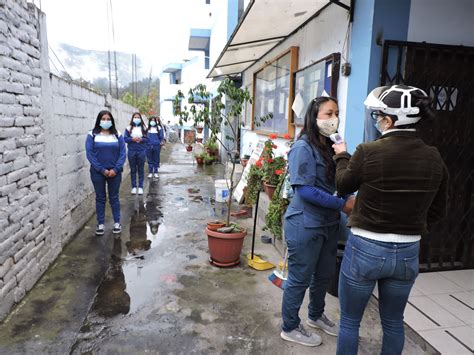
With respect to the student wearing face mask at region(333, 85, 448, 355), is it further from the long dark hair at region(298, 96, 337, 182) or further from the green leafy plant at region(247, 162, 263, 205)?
the green leafy plant at region(247, 162, 263, 205)

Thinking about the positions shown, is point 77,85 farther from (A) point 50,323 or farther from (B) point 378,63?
(B) point 378,63

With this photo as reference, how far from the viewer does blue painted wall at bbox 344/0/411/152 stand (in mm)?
3154

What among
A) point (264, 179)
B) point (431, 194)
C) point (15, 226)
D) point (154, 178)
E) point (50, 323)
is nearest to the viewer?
point (431, 194)

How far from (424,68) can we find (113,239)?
4.18m

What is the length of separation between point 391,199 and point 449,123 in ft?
7.35

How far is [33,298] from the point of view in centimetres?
323

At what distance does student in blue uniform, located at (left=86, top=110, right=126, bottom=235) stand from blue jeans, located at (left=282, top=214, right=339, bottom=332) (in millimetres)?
3148

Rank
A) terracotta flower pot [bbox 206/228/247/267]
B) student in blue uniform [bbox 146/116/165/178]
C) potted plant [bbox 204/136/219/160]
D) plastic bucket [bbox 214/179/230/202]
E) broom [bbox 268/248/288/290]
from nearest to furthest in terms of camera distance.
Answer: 1. broom [bbox 268/248/288/290]
2. terracotta flower pot [bbox 206/228/247/267]
3. plastic bucket [bbox 214/179/230/202]
4. student in blue uniform [bbox 146/116/165/178]
5. potted plant [bbox 204/136/219/160]

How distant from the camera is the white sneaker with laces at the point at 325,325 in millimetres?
2769

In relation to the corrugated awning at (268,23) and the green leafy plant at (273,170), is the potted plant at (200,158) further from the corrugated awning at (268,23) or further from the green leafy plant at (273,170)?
the green leafy plant at (273,170)

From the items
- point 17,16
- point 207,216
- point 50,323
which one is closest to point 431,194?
point 50,323

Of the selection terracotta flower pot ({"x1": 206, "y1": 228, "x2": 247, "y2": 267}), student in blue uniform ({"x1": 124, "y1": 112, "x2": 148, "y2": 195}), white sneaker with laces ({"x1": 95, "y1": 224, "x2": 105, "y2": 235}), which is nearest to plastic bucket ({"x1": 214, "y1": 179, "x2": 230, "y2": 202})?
student in blue uniform ({"x1": 124, "y1": 112, "x2": 148, "y2": 195})

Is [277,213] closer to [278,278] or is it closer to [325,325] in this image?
[278,278]

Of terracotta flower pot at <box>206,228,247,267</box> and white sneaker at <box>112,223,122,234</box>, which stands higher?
terracotta flower pot at <box>206,228,247,267</box>
